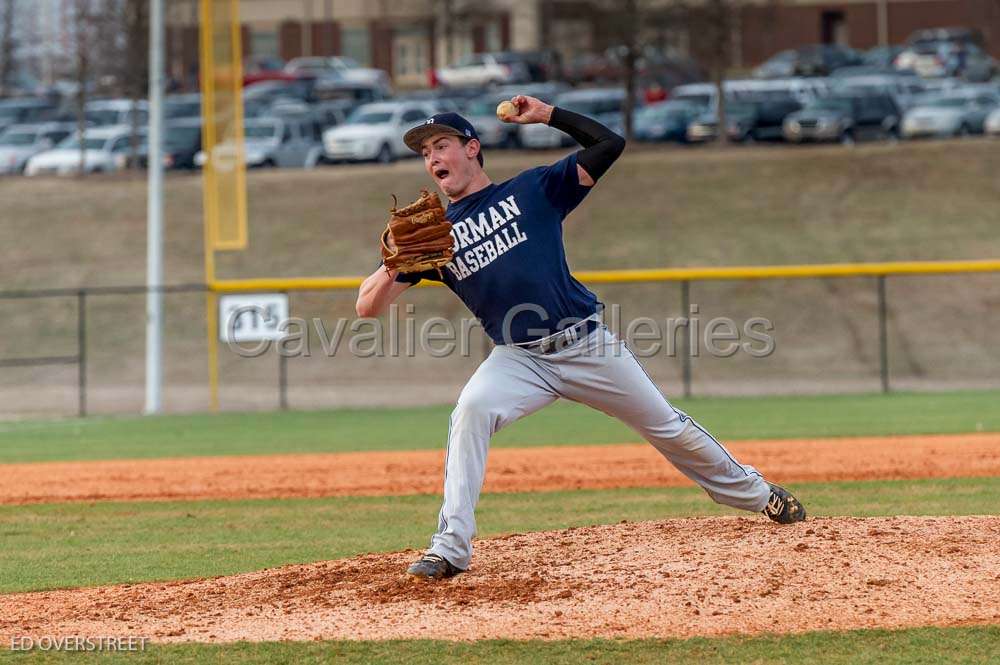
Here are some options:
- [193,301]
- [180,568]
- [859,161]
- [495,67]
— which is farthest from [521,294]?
[495,67]

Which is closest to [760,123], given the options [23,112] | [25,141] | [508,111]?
[25,141]

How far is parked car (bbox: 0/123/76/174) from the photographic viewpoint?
39.0m

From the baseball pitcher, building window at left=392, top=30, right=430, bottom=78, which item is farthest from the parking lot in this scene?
the baseball pitcher

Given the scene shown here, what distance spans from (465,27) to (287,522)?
164ft

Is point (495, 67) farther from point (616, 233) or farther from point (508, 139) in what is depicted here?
point (616, 233)

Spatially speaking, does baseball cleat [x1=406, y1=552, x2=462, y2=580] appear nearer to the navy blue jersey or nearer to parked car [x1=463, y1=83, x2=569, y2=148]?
the navy blue jersey

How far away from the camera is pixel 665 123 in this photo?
1489 inches

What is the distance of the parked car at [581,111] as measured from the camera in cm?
3597

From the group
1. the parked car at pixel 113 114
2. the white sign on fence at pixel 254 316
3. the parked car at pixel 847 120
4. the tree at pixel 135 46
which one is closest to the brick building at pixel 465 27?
the parked car at pixel 113 114

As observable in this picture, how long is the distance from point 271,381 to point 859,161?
55.9 feet

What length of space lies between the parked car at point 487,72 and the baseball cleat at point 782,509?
41.6 m

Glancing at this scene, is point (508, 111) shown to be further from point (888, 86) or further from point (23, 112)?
point (23, 112)

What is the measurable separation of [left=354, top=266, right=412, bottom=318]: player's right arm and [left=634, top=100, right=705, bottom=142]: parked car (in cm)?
3249

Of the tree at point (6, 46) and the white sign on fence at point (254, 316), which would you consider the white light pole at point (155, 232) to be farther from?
the tree at point (6, 46)
